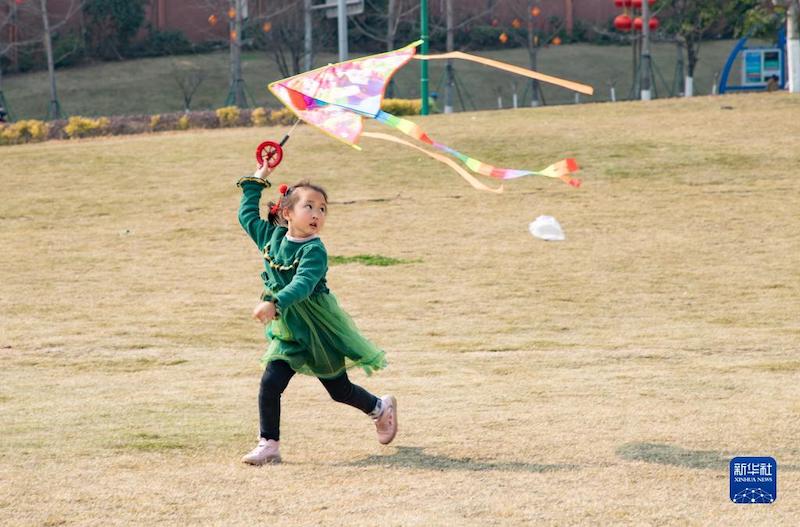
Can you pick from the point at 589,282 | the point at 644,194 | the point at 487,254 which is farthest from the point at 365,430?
the point at 644,194

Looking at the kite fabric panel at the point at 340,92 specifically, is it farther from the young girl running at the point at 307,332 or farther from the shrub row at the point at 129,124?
the shrub row at the point at 129,124

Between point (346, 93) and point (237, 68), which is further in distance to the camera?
point (237, 68)

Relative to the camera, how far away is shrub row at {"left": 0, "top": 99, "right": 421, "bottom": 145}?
2606 centimetres

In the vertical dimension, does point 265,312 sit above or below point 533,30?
below

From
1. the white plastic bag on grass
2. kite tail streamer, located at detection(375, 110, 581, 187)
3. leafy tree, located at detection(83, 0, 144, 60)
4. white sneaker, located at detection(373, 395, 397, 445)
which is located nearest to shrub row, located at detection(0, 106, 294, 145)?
the white plastic bag on grass

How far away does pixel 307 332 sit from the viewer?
615 centimetres

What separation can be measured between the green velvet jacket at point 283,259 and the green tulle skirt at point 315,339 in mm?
98

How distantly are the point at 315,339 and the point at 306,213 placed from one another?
63 centimetres

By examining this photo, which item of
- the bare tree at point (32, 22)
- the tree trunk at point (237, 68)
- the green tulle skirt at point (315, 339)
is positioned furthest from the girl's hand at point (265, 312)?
the bare tree at point (32, 22)

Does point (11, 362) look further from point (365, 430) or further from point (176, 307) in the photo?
point (365, 430)

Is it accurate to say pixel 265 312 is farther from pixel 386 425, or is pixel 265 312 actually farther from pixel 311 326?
pixel 386 425

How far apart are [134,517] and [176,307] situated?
23.1ft

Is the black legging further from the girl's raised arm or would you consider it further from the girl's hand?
the girl's raised arm

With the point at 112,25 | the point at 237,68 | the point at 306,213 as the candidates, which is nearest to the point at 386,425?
the point at 306,213
